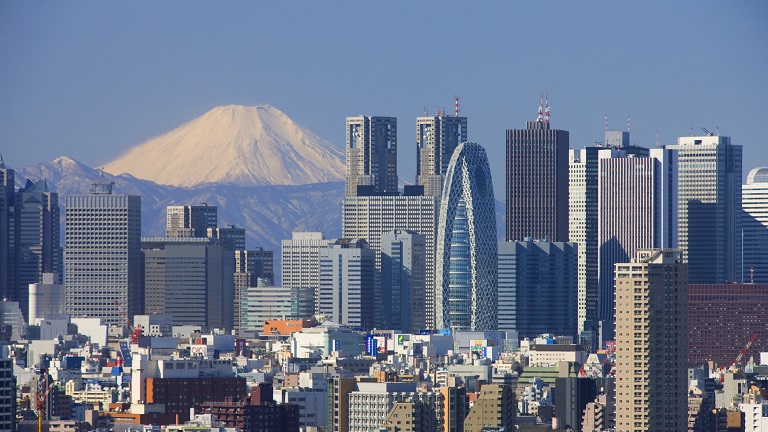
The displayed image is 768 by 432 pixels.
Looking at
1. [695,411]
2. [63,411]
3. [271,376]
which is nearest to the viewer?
[695,411]

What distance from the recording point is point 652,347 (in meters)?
128

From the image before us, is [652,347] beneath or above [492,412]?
above

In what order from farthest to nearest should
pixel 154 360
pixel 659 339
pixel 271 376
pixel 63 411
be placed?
pixel 271 376 < pixel 154 360 < pixel 63 411 < pixel 659 339

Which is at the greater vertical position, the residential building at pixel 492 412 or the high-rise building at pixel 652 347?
the high-rise building at pixel 652 347

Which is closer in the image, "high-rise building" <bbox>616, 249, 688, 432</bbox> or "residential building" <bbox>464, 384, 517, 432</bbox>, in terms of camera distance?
"high-rise building" <bbox>616, 249, 688, 432</bbox>

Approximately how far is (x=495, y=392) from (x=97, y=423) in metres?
23.0

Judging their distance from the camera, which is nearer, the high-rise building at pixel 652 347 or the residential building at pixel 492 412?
the high-rise building at pixel 652 347

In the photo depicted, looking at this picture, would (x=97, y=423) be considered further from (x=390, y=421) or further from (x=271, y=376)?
(x=271, y=376)

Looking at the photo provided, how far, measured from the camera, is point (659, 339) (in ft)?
418

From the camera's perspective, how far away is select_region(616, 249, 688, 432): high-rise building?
127m

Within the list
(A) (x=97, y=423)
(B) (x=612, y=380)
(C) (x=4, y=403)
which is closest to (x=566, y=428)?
(B) (x=612, y=380)

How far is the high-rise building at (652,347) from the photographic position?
5017 inches

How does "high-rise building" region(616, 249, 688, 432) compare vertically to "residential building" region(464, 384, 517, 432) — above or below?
above

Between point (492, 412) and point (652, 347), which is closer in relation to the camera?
point (652, 347)
